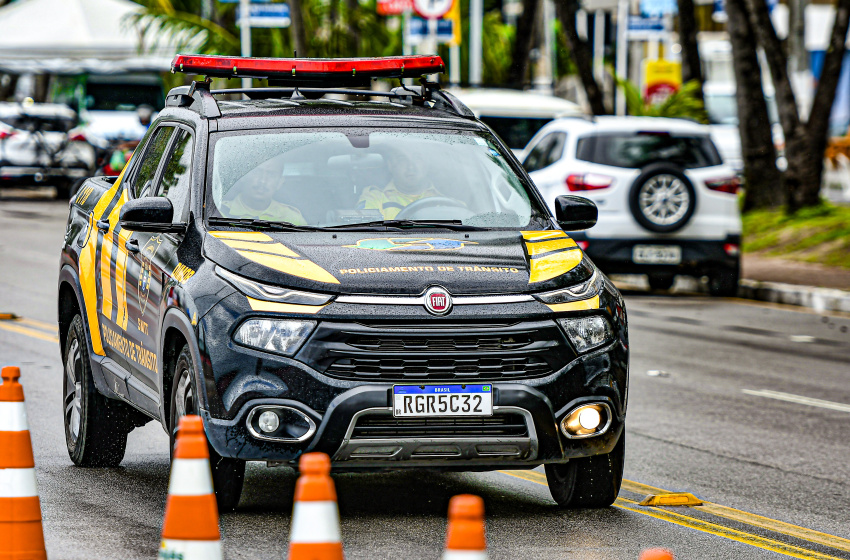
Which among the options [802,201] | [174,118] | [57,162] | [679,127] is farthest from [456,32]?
[174,118]

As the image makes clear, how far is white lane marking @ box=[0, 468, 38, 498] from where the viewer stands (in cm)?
527

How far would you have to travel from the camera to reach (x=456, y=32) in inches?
1210

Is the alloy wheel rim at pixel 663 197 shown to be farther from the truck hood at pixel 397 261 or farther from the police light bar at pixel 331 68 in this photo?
the truck hood at pixel 397 261

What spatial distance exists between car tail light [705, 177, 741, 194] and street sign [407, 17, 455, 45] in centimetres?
1390

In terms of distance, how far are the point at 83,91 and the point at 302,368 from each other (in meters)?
32.8

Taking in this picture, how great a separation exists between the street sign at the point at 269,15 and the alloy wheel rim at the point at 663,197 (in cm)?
1392

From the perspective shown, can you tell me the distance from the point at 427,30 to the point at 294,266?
25.5 metres

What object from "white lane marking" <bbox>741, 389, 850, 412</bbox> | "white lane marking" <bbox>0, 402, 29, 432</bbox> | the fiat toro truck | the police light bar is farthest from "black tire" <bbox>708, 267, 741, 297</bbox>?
"white lane marking" <bbox>0, 402, 29, 432</bbox>

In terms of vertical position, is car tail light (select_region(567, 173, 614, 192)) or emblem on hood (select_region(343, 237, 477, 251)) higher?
emblem on hood (select_region(343, 237, 477, 251))

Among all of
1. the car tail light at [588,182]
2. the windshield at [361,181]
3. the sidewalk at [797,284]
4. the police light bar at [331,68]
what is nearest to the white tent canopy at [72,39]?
the sidewalk at [797,284]

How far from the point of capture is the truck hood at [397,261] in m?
6.14

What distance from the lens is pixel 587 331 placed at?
6324mm

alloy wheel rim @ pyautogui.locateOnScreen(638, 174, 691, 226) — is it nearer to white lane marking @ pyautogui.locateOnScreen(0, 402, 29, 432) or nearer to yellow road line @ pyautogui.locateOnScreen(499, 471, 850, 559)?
yellow road line @ pyautogui.locateOnScreen(499, 471, 850, 559)

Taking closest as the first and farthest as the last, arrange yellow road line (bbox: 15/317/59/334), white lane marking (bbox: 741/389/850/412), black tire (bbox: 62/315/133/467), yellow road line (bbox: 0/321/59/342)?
black tire (bbox: 62/315/133/467)
white lane marking (bbox: 741/389/850/412)
yellow road line (bbox: 0/321/59/342)
yellow road line (bbox: 15/317/59/334)
